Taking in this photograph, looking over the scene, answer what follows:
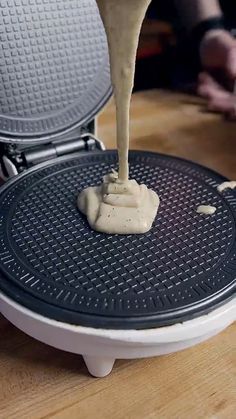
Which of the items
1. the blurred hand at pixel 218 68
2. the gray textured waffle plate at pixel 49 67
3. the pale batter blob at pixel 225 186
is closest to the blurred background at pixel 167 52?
the blurred hand at pixel 218 68

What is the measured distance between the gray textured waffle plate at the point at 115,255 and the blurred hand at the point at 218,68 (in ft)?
1.68

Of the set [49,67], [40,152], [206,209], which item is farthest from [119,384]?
[49,67]

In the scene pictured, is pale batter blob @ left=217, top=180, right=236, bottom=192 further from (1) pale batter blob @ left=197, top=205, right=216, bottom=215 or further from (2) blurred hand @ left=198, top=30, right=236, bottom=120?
(2) blurred hand @ left=198, top=30, right=236, bottom=120

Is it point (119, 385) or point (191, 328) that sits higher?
point (191, 328)

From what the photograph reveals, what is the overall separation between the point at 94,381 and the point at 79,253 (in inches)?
6.9

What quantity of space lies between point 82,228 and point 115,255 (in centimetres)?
9

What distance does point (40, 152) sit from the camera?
100cm

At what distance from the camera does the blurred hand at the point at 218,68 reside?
A: 1.42 meters

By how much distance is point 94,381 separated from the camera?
0.72 m

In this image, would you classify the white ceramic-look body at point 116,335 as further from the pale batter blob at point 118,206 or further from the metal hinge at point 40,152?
the metal hinge at point 40,152

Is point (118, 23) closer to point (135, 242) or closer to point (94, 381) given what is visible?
point (135, 242)

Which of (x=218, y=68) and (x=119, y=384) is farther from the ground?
(x=218, y=68)

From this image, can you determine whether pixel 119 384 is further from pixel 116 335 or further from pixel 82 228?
pixel 82 228

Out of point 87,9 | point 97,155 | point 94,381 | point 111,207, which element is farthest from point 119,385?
point 87,9
